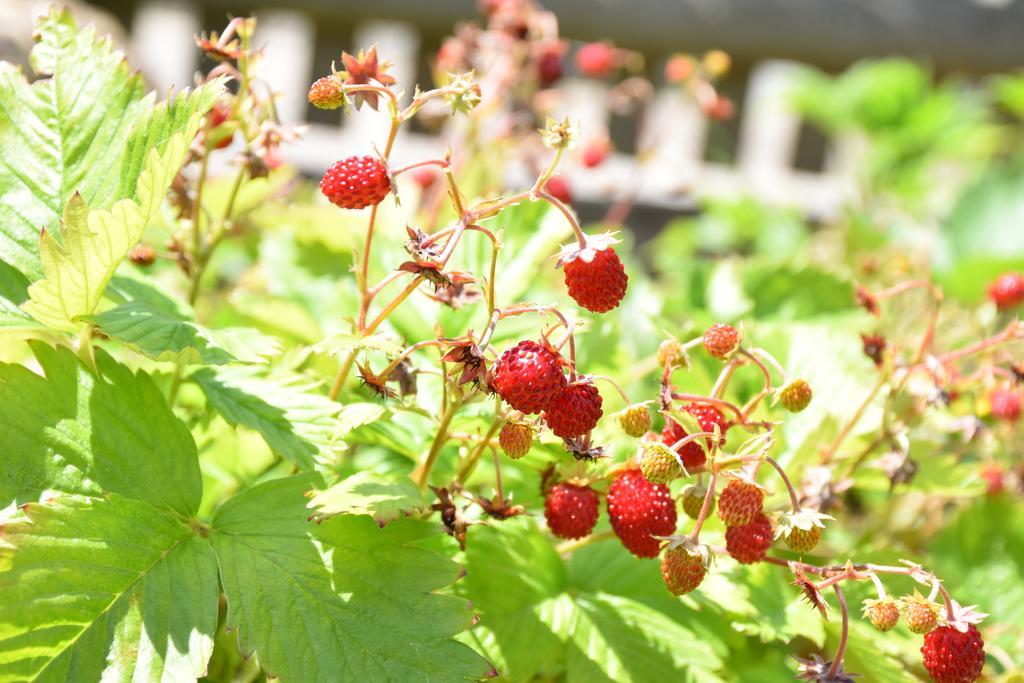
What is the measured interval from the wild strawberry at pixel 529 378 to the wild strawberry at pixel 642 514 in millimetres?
135

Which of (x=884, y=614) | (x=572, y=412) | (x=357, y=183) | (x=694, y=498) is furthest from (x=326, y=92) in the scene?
(x=884, y=614)

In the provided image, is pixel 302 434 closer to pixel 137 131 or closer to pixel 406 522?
pixel 406 522

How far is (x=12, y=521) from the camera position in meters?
0.66

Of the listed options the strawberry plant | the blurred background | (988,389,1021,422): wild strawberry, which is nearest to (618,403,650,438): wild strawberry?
the strawberry plant

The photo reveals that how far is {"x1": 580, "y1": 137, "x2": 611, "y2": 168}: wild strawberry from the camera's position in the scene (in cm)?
170

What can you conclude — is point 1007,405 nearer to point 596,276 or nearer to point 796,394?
point 796,394

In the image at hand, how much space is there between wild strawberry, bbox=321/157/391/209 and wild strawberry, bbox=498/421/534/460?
189mm

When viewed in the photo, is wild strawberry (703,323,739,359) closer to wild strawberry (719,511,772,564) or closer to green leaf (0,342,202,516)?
wild strawberry (719,511,772,564)

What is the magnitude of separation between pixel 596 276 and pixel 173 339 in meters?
0.31

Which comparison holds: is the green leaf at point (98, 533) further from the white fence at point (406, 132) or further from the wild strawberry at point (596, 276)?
the white fence at point (406, 132)

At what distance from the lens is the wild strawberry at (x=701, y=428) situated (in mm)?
763

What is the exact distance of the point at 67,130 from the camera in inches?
32.2

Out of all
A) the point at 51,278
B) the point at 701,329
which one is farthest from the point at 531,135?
the point at 51,278

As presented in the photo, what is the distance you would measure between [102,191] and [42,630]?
330 mm
